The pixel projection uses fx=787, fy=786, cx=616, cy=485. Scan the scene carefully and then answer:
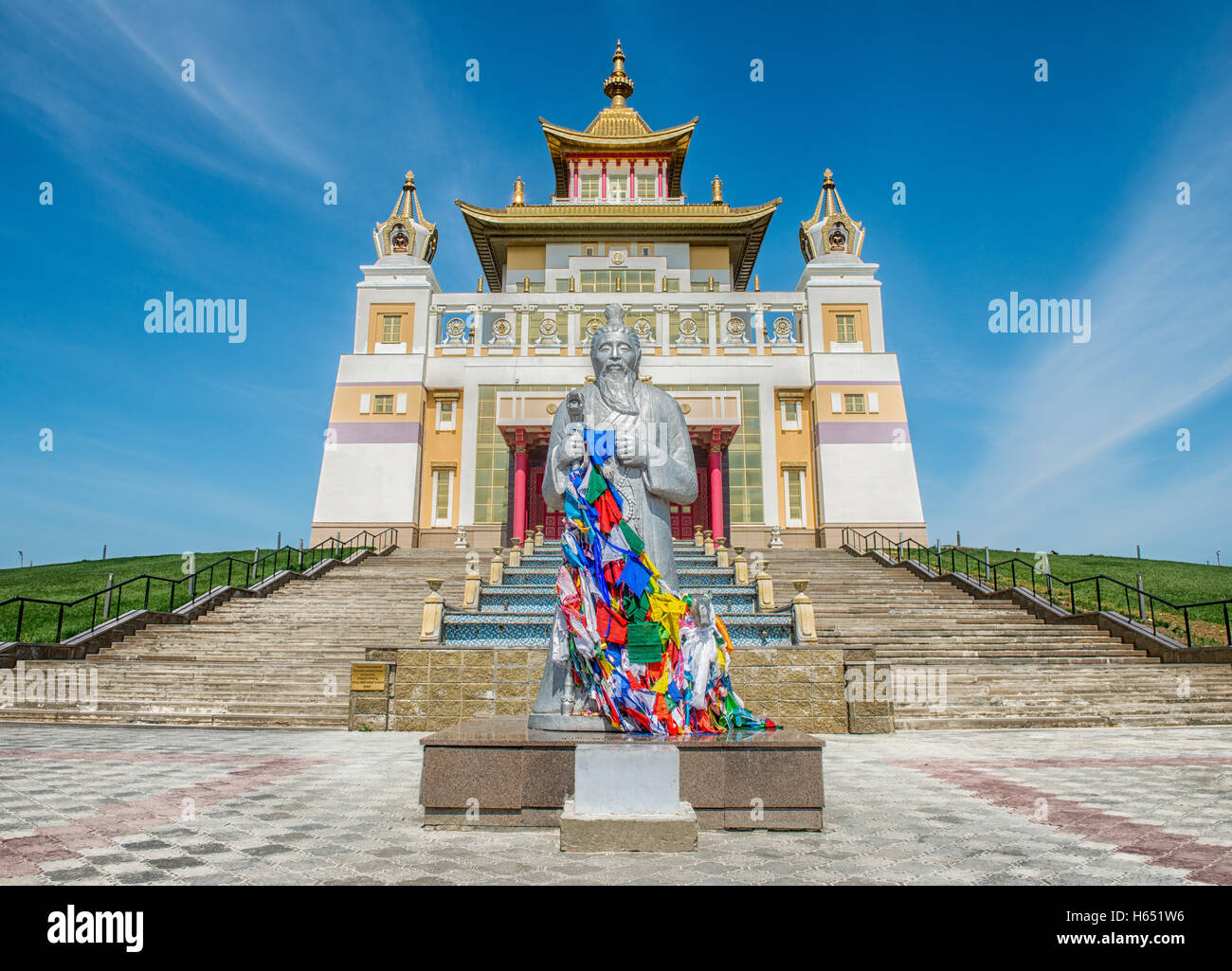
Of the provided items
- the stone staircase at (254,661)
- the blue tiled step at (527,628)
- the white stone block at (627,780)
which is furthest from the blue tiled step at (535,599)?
the white stone block at (627,780)

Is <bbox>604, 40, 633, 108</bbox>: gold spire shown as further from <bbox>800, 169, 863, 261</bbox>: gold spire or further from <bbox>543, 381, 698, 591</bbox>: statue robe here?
<bbox>543, 381, 698, 591</bbox>: statue robe

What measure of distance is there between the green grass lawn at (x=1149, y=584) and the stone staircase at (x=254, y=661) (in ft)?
48.5

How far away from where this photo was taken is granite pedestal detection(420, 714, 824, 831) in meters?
4.79

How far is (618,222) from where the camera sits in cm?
3325

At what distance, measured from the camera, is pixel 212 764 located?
764cm

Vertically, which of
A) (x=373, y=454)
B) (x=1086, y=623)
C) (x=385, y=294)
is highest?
(x=385, y=294)

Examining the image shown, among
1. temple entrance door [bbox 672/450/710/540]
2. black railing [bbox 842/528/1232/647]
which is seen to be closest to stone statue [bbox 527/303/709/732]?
black railing [bbox 842/528/1232/647]

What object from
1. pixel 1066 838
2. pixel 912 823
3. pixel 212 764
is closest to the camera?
pixel 1066 838

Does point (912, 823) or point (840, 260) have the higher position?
point (840, 260)

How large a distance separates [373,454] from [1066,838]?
90.2 feet

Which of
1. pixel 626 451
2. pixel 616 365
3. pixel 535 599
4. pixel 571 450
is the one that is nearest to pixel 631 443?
pixel 626 451

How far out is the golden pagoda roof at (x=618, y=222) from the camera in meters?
33.2
